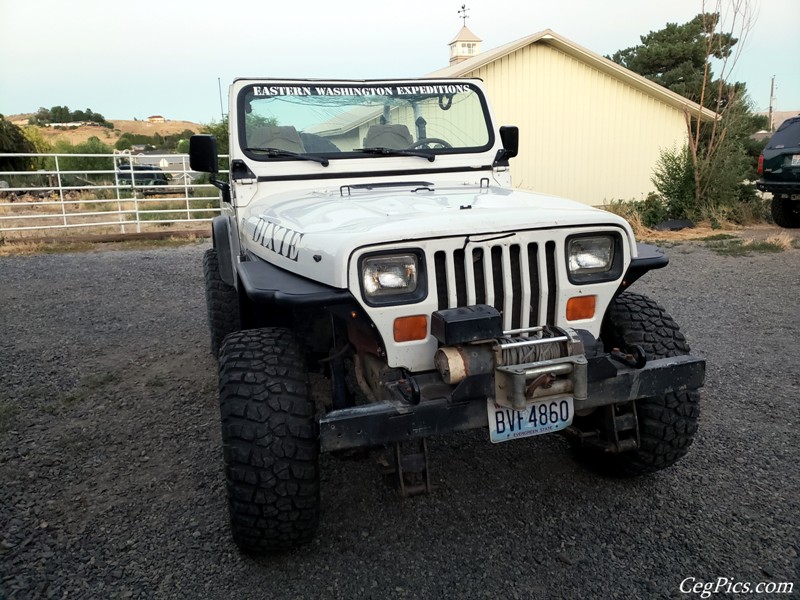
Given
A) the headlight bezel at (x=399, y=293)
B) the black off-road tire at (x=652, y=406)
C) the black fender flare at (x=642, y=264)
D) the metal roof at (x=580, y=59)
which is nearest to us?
the headlight bezel at (x=399, y=293)

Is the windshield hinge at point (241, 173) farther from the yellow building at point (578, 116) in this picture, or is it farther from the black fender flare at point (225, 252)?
the yellow building at point (578, 116)

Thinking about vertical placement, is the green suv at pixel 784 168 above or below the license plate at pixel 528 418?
above

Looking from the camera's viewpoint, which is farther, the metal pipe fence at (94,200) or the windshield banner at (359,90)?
the metal pipe fence at (94,200)

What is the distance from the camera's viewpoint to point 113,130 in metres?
73.9

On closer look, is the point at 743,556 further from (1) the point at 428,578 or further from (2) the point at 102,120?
(2) the point at 102,120

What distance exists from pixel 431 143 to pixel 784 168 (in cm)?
849

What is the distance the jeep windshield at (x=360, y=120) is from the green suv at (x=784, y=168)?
8051mm

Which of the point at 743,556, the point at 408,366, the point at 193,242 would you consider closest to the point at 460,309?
the point at 408,366

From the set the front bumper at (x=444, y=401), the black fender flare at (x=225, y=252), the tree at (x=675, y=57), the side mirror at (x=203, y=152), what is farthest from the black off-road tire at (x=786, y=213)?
the tree at (x=675, y=57)

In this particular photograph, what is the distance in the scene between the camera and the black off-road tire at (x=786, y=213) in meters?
11.1

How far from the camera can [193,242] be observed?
11.3 meters

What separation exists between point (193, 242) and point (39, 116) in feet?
256

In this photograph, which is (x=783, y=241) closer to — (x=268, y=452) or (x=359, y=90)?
(x=359, y=90)

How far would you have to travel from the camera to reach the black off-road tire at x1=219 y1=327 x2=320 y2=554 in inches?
88.9
